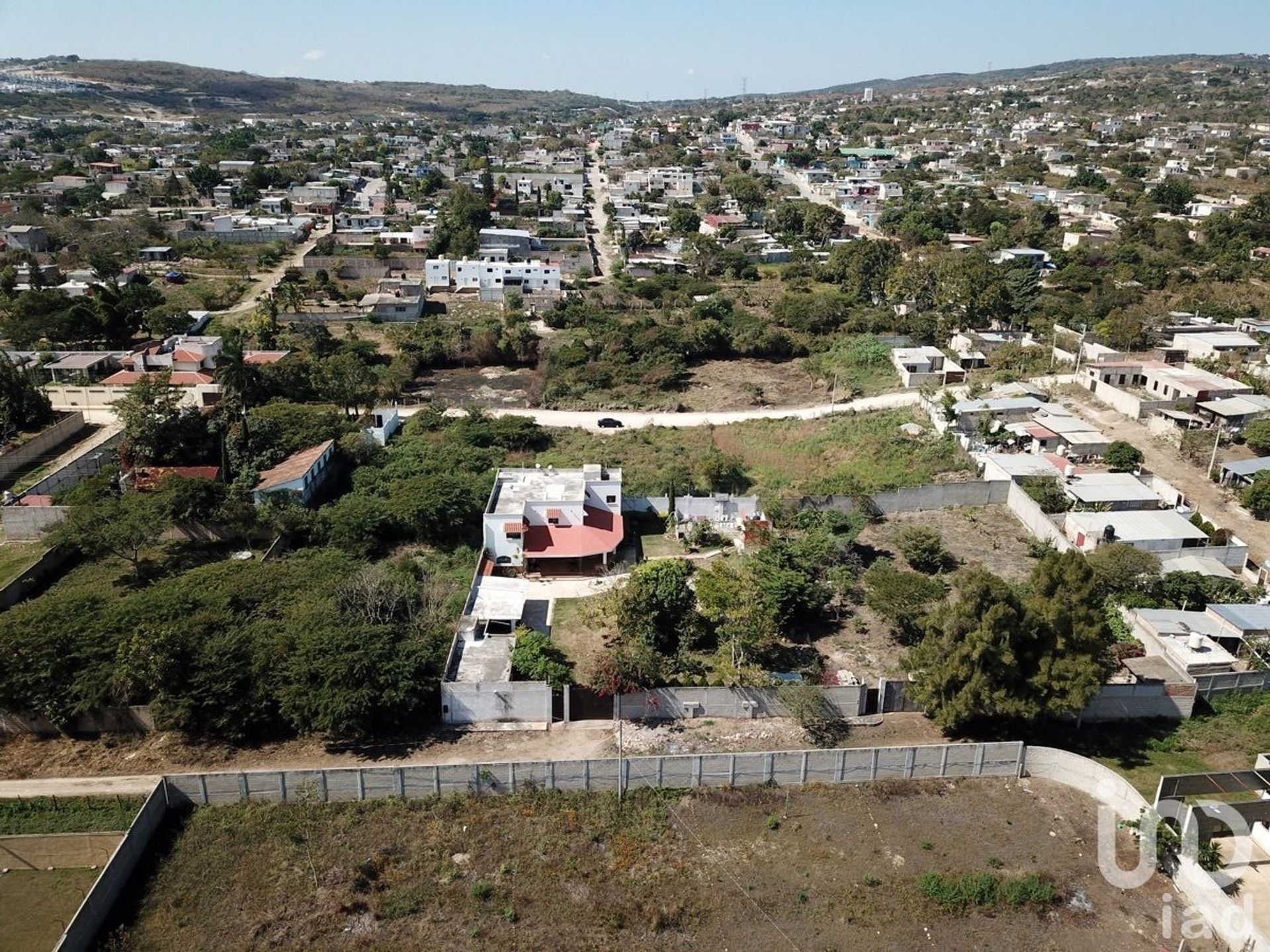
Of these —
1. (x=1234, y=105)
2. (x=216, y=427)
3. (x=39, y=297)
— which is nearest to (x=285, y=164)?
(x=39, y=297)

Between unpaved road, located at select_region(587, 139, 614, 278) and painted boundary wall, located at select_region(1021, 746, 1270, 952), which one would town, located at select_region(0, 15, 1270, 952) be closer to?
painted boundary wall, located at select_region(1021, 746, 1270, 952)

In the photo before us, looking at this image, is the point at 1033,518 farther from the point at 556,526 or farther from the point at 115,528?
the point at 115,528

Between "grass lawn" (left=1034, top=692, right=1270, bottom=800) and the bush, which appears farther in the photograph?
the bush

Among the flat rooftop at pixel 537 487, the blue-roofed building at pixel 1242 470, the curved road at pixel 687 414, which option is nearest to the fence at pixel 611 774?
the flat rooftop at pixel 537 487

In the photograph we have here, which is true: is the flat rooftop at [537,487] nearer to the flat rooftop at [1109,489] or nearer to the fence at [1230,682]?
the flat rooftop at [1109,489]

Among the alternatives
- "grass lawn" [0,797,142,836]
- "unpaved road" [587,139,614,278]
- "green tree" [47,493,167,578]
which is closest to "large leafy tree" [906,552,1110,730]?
"grass lawn" [0,797,142,836]

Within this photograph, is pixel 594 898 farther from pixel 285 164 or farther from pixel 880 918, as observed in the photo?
pixel 285 164

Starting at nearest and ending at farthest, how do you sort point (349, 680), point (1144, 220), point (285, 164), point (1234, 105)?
point (349, 680), point (1144, 220), point (285, 164), point (1234, 105)
